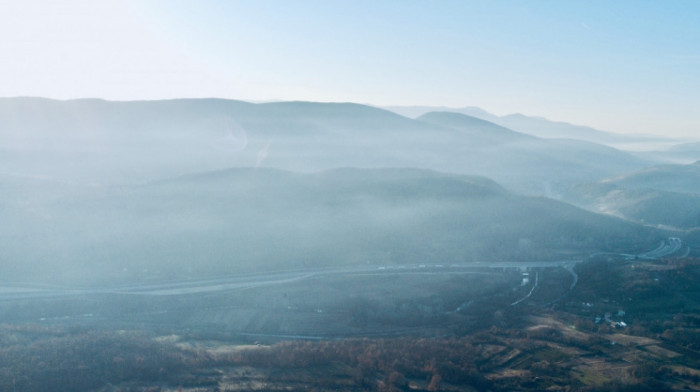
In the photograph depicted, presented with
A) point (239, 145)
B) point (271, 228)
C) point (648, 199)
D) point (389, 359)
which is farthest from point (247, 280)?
point (239, 145)

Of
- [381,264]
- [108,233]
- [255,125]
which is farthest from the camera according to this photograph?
[255,125]

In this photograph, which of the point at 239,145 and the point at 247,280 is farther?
the point at 239,145

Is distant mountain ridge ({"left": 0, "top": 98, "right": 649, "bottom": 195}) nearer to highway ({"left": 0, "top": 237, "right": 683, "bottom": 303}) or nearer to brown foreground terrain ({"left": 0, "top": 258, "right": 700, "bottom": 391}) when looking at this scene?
highway ({"left": 0, "top": 237, "right": 683, "bottom": 303})

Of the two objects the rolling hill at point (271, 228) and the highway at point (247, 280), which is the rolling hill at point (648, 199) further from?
the highway at point (247, 280)

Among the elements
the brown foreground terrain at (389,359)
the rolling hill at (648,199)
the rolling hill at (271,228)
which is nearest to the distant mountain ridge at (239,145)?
the rolling hill at (648,199)

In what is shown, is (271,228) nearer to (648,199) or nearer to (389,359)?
(389,359)

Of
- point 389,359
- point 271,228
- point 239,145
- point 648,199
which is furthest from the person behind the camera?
point 239,145

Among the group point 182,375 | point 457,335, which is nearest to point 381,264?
point 457,335

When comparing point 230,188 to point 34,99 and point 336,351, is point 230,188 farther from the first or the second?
point 34,99
